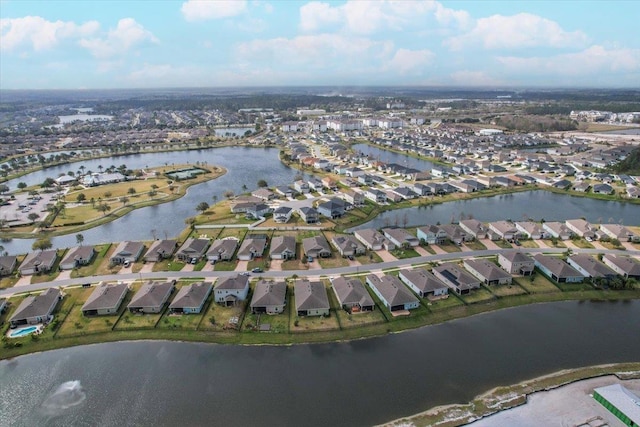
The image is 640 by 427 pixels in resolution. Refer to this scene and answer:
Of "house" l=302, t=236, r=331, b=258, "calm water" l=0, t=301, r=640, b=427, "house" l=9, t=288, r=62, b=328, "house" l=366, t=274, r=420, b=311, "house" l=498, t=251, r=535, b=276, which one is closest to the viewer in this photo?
"calm water" l=0, t=301, r=640, b=427

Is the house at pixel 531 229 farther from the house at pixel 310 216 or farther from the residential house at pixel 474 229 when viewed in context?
the house at pixel 310 216

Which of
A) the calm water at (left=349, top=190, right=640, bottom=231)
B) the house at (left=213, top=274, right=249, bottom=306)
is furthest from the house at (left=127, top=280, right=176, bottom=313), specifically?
the calm water at (left=349, top=190, right=640, bottom=231)

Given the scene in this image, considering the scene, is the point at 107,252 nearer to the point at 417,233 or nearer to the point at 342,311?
the point at 342,311

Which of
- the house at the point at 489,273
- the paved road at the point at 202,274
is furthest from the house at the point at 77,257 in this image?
the house at the point at 489,273

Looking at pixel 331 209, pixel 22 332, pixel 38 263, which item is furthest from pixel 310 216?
pixel 22 332

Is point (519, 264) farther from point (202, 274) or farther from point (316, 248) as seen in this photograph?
point (202, 274)

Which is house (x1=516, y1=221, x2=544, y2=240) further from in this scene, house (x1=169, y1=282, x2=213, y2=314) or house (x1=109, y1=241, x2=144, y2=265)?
house (x1=109, y1=241, x2=144, y2=265)
